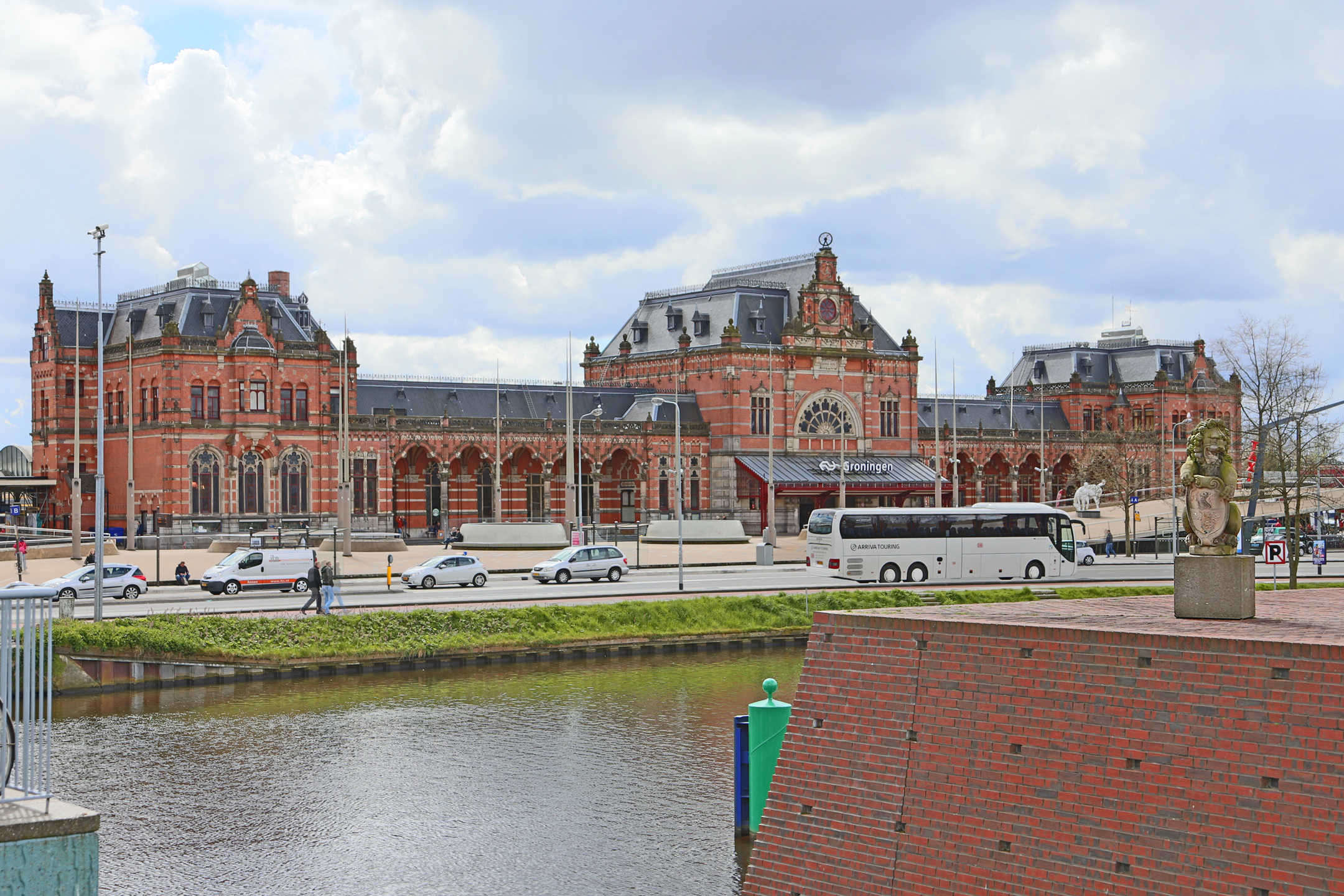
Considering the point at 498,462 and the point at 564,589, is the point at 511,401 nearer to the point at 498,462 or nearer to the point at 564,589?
the point at 498,462

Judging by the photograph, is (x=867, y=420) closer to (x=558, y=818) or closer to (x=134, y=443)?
(x=134, y=443)

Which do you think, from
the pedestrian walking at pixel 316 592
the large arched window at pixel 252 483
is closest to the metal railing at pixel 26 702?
the pedestrian walking at pixel 316 592

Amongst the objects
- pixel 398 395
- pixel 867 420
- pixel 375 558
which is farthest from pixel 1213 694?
pixel 867 420

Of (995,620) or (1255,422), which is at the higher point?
(1255,422)

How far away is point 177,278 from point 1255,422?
5834 centimetres

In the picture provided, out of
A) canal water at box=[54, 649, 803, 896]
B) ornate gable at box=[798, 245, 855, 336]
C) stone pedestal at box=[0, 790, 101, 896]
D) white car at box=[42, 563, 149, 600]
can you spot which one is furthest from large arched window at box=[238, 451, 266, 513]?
stone pedestal at box=[0, 790, 101, 896]

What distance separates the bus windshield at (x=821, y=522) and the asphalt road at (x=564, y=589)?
6.34 feet

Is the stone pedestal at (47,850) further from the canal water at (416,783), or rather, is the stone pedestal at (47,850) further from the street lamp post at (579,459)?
the street lamp post at (579,459)

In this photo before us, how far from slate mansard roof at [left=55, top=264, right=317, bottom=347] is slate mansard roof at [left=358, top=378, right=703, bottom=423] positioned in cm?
588

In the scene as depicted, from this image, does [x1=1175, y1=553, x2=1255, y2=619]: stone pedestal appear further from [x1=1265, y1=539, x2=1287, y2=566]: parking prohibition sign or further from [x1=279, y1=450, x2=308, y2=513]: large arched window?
[x1=279, y1=450, x2=308, y2=513]: large arched window

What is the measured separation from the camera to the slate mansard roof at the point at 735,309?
9050 cm

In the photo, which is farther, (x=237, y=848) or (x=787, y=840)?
(x=237, y=848)

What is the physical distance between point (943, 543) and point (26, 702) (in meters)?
45.4

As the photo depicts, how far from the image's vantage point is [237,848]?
65.5 feet
